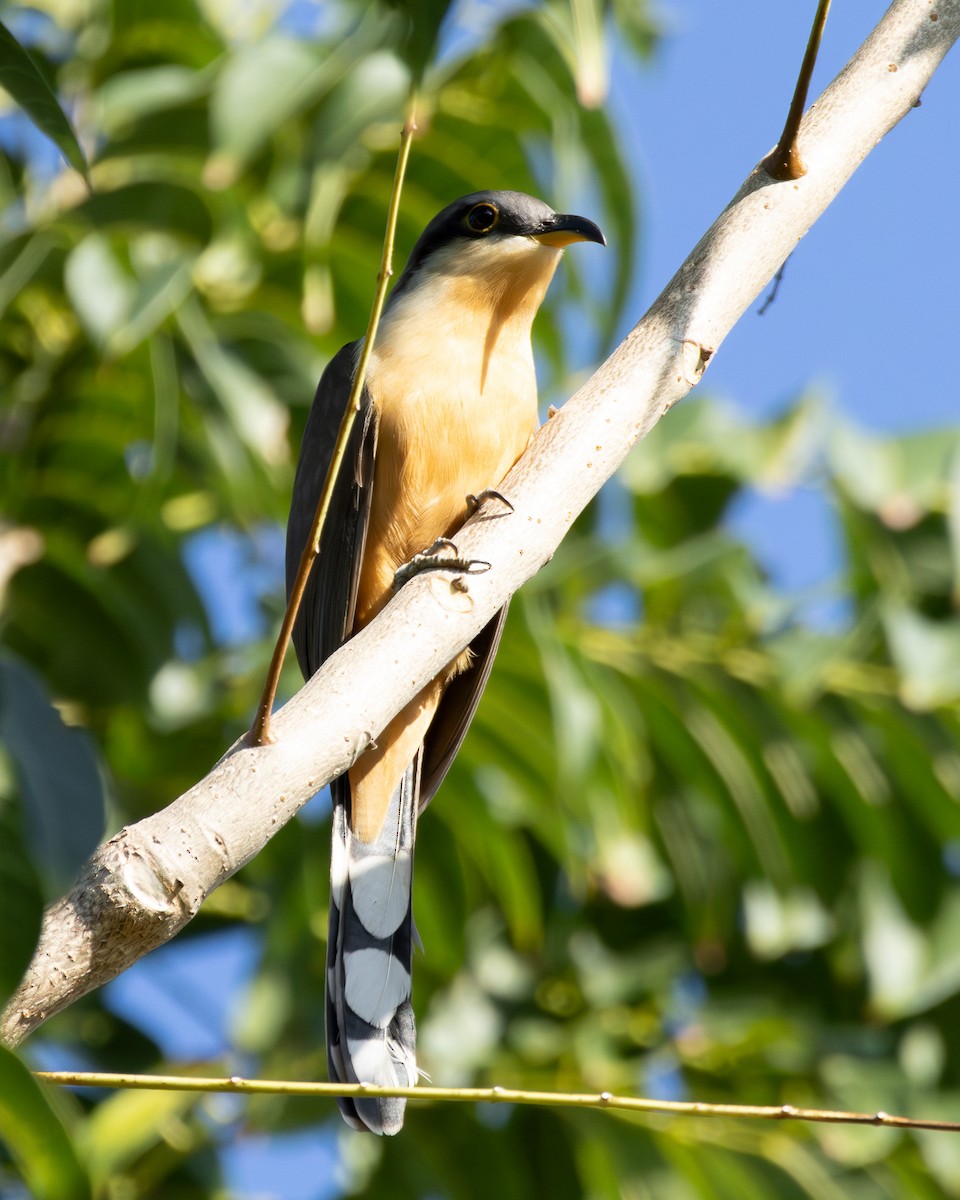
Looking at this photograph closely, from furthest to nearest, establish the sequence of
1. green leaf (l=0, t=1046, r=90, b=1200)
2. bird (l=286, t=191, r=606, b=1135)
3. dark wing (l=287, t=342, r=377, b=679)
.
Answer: dark wing (l=287, t=342, r=377, b=679) → bird (l=286, t=191, r=606, b=1135) → green leaf (l=0, t=1046, r=90, b=1200)

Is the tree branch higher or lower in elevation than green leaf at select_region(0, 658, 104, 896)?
lower

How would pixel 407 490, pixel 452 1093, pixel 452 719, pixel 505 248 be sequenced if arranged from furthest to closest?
pixel 505 248 < pixel 452 719 < pixel 407 490 < pixel 452 1093

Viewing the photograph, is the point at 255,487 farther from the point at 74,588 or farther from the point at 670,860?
the point at 670,860

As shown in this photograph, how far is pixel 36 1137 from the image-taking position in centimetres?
191

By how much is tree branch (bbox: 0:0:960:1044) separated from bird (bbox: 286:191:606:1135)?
0.89 m

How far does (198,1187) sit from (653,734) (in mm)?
2169

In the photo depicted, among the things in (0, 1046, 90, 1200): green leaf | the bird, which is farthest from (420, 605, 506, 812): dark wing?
(0, 1046, 90, 1200): green leaf

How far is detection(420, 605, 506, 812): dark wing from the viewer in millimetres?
3660

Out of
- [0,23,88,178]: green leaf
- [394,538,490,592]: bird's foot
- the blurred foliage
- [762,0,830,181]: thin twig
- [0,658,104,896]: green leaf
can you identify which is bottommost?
the blurred foliage

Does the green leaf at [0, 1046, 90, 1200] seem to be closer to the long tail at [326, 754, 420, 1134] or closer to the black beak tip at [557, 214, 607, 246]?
the long tail at [326, 754, 420, 1134]

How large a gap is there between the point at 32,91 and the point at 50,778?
80 centimetres

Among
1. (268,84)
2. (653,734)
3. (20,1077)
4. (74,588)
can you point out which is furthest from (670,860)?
(20,1077)

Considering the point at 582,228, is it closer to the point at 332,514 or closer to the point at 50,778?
the point at 332,514

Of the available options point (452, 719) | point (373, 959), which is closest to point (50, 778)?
point (373, 959)
